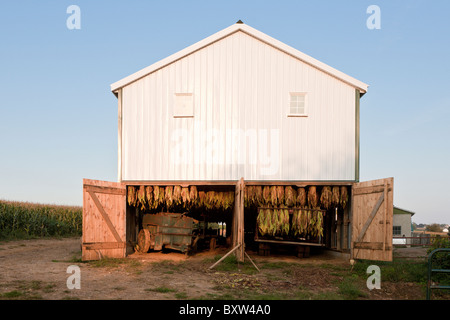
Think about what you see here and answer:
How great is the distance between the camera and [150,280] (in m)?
Answer: 10.1

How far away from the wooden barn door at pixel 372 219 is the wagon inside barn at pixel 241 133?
287 mm

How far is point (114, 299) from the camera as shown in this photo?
25.5 ft

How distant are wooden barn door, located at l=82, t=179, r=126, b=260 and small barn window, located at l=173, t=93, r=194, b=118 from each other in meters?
3.78

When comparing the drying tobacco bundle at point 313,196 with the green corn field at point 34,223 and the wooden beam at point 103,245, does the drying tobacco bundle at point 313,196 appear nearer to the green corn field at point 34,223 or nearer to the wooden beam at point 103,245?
the wooden beam at point 103,245

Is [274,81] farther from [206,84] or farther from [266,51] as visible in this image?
[206,84]

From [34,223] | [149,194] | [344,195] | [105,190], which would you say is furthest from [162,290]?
[34,223]

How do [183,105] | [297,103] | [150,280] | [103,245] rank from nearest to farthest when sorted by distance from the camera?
1. [150,280]
2. [103,245]
3. [297,103]
4. [183,105]

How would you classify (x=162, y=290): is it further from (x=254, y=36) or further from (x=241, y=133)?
(x=254, y=36)

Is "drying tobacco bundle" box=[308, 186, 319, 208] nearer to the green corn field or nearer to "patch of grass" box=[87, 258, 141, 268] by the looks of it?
"patch of grass" box=[87, 258, 141, 268]

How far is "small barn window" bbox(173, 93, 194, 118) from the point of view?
15.0 meters

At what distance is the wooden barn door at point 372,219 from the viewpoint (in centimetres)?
1230

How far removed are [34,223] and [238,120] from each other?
17.6 m

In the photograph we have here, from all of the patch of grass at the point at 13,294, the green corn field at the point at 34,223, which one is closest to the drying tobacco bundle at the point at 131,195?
the patch of grass at the point at 13,294
